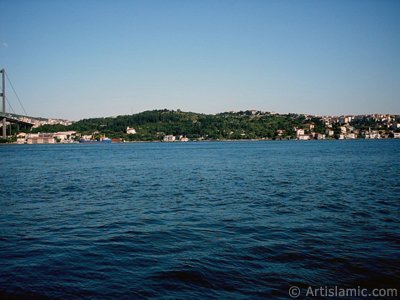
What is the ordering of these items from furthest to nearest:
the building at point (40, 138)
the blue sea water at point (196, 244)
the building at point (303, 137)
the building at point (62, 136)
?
the building at point (303, 137)
the building at point (62, 136)
the building at point (40, 138)
the blue sea water at point (196, 244)

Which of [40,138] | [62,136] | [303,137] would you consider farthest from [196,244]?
[62,136]

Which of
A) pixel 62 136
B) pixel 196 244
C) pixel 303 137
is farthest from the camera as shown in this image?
pixel 303 137

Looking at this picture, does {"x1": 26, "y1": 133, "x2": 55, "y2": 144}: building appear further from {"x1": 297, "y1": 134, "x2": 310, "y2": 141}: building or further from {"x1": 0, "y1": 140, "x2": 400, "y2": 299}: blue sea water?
{"x1": 0, "y1": 140, "x2": 400, "y2": 299}: blue sea water

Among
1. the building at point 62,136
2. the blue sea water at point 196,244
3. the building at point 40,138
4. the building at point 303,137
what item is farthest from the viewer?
the building at point 303,137

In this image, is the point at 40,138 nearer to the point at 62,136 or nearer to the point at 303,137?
the point at 62,136

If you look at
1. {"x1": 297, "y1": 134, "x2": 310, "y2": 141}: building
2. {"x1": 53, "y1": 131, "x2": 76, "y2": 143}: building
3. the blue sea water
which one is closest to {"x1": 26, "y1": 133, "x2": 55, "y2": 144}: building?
{"x1": 53, "y1": 131, "x2": 76, "y2": 143}: building

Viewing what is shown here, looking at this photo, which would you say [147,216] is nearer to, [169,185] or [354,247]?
[354,247]

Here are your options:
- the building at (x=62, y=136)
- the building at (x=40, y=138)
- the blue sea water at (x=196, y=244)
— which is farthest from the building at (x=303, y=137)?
the blue sea water at (x=196, y=244)

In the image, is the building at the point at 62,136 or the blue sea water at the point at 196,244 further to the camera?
the building at the point at 62,136

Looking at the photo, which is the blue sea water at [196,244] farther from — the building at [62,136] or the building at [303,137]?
the building at [62,136]

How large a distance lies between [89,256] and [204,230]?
12.6 feet

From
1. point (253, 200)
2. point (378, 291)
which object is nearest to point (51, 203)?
point (253, 200)

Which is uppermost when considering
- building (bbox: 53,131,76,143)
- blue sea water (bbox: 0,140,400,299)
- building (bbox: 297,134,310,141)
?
building (bbox: 297,134,310,141)

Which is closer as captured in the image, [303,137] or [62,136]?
[62,136]
